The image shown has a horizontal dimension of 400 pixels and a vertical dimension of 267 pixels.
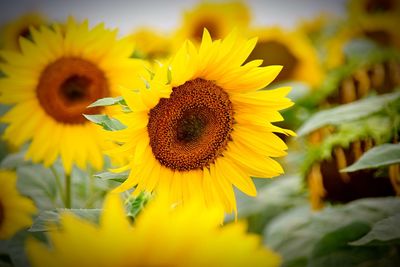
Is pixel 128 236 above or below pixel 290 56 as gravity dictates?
below

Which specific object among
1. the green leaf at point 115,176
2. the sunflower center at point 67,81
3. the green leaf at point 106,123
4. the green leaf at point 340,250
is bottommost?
the green leaf at point 340,250

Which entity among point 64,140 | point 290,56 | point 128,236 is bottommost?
point 128,236

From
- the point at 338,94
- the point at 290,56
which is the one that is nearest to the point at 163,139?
the point at 338,94

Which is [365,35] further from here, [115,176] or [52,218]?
[52,218]

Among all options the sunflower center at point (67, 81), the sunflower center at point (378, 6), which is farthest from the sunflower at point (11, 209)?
the sunflower center at point (378, 6)

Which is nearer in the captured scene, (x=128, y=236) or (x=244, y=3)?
(x=128, y=236)

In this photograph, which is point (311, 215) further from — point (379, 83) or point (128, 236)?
point (128, 236)

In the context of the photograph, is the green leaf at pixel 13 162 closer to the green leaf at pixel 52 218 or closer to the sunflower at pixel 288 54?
the green leaf at pixel 52 218
